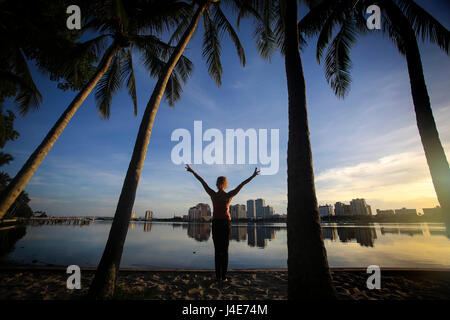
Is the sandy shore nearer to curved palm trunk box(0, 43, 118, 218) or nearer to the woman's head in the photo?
curved palm trunk box(0, 43, 118, 218)

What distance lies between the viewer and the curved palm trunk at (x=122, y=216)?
282 centimetres

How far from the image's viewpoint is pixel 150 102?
4.01 metres

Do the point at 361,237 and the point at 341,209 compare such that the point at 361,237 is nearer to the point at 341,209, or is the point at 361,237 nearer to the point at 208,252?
the point at 208,252

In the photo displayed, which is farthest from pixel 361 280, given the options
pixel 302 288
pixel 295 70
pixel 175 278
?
pixel 295 70

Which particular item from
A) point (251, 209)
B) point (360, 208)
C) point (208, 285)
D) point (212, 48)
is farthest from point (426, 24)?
point (251, 209)

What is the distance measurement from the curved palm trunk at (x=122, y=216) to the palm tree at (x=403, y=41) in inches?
Answer: 280

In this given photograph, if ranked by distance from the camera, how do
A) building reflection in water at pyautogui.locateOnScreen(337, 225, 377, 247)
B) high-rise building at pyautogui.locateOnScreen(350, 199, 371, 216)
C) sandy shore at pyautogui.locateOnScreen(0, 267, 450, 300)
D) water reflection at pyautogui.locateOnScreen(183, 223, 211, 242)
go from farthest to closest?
high-rise building at pyautogui.locateOnScreen(350, 199, 371, 216)
water reflection at pyautogui.locateOnScreen(183, 223, 211, 242)
building reflection in water at pyautogui.locateOnScreen(337, 225, 377, 247)
sandy shore at pyautogui.locateOnScreen(0, 267, 450, 300)

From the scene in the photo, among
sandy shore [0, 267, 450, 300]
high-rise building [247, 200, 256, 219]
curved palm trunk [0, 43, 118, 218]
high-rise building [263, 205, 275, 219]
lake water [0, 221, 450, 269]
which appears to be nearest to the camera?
sandy shore [0, 267, 450, 300]

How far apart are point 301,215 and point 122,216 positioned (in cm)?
305

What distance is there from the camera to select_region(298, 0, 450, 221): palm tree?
4.66 metres

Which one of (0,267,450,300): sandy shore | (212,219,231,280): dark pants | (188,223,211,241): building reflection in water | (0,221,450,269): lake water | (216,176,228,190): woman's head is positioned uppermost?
(216,176,228,190): woman's head

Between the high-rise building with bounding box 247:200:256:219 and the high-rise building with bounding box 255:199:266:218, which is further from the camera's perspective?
the high-rise building with bounding box 255:199:266:218

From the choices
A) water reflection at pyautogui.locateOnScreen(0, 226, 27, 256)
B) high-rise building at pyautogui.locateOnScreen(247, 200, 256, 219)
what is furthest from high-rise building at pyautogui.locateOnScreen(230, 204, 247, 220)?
water reflection at pyautogui.locateOnScreen(0, 226, 27, 256)

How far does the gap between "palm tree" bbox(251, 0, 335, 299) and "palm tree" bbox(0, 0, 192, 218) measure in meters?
3.69
